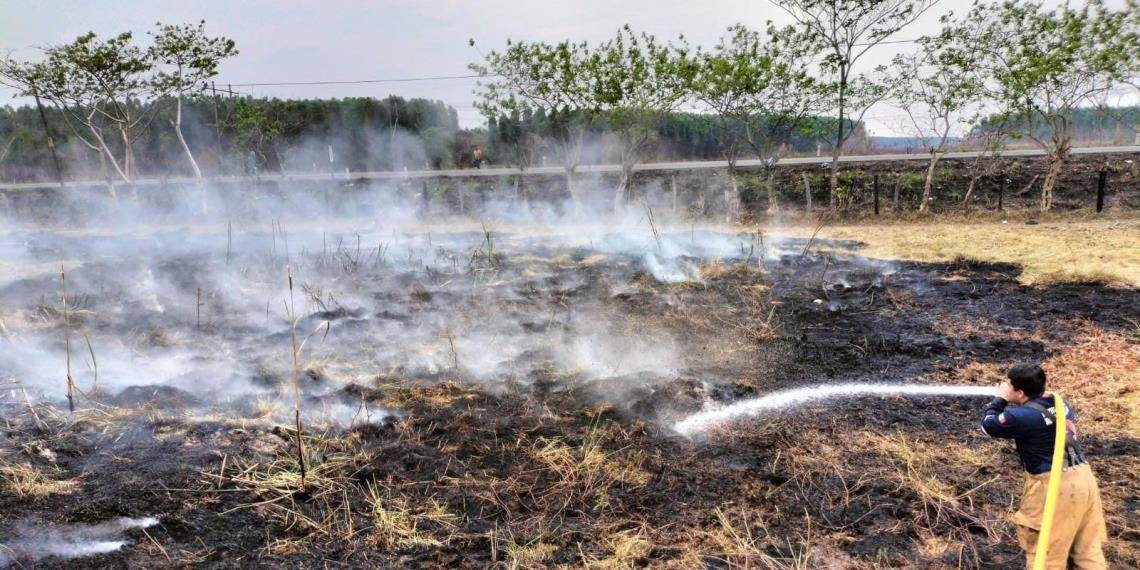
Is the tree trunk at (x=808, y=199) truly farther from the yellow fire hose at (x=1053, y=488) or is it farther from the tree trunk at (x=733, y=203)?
the yellow fire hose at (x=1053, y=488)

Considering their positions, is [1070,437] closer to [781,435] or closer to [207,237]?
[781,435]

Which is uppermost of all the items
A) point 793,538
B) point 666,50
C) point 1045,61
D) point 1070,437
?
point 666,50

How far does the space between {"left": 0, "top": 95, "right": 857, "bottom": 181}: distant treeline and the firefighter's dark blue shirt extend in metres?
22.3

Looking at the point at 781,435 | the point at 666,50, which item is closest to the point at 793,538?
the point at 781,435

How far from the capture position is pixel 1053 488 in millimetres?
3018

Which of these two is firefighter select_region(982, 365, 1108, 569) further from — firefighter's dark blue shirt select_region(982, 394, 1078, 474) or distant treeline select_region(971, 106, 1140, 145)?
distant treeline select_region(971, 106, 1140, 145)

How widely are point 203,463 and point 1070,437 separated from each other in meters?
5.69

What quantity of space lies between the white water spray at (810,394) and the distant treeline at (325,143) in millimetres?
19579

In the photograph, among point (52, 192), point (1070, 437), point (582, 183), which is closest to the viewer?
point (1070, 437)

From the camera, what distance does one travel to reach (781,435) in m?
5.25

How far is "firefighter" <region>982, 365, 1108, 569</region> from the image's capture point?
10.4ft

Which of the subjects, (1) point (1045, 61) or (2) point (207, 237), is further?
(2) point (207, 237)

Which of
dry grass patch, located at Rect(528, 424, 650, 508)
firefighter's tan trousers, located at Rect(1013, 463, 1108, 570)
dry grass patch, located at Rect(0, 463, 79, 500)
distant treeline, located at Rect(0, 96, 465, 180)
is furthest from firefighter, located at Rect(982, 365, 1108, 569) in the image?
distant treeline, located at Rect(0, 96, 465, 180)

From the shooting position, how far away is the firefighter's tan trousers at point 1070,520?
124 inches
